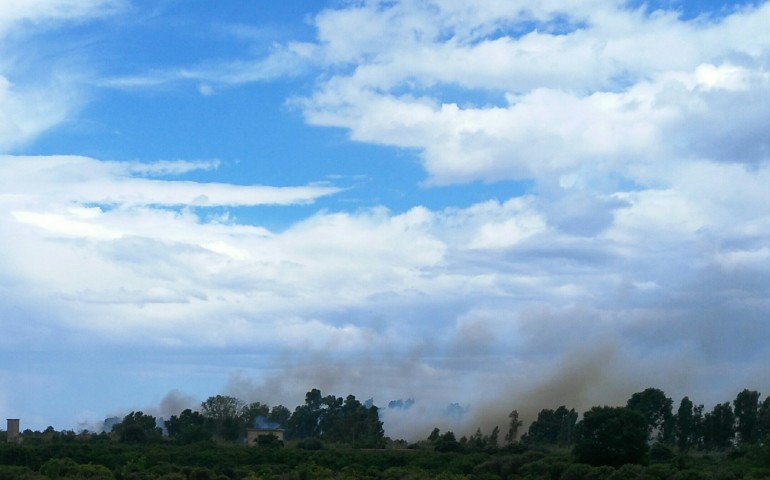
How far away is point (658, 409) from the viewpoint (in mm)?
120188

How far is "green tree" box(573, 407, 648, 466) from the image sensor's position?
7794 cm

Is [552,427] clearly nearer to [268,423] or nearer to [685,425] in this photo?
[685,425]

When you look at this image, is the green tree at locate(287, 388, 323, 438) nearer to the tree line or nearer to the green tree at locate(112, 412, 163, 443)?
the tree line

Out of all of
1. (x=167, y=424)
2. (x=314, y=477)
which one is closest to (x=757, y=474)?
(x=314, y=477)

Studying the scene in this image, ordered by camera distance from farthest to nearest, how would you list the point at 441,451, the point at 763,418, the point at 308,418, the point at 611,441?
the point at 308,418
the point at 763,418
the point at 441,451
the point at 611,441

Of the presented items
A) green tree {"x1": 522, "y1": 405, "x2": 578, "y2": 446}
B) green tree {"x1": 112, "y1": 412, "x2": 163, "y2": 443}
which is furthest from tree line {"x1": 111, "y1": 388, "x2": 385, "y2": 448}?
green tree {"x1": 522, "y1": 405, "x2": 578, "y2": 446}

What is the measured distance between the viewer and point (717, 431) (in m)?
117

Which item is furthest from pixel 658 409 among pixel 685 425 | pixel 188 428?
pixel 188 428

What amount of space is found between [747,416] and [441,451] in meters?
36.2

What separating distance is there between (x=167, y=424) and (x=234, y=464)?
5570 centimetres

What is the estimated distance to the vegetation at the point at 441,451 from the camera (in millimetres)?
68812

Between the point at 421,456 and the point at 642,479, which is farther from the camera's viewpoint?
the point at 421,456

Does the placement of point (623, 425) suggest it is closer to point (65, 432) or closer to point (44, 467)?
point (44, 467)

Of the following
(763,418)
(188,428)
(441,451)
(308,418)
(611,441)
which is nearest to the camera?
(611,441)
